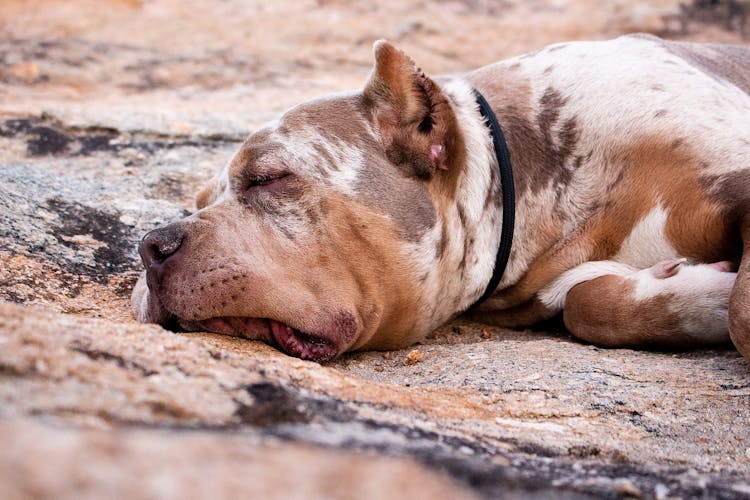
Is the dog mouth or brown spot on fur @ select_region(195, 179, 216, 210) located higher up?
brown spot on fur @ select_region(195, 179, 216, 210)

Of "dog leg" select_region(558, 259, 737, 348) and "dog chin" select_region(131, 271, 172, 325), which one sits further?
"dog leg" select_region(558, 259, 737, 348)

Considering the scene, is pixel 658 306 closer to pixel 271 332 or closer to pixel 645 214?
pixel 645 214

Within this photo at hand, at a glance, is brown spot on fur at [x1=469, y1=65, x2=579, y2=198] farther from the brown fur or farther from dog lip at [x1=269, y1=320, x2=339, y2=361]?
dog lip at [x1=269, y1=320, x2=339, y2=361]

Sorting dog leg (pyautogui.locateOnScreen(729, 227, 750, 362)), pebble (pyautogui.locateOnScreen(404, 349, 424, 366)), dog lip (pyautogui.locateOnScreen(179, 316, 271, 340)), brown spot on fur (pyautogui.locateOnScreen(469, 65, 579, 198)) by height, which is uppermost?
brown spot on fur (pyautogui.locateOnScreen(469, 65, 579, 198))

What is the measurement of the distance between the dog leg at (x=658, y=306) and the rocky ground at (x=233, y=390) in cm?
9

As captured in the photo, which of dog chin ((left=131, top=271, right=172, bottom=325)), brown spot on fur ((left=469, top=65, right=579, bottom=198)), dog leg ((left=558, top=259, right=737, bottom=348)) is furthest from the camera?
brown spot on fur ((left=469, top=65, right=579, bottom=198))

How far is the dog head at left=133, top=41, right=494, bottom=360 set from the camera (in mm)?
2770

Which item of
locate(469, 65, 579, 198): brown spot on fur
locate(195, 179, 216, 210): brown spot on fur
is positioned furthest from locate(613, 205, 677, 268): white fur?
locate(195, 179, 216, 210): brown spot on fur

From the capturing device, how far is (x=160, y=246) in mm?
2771

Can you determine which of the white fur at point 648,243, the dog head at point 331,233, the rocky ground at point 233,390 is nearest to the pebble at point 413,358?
the rocky ground at point 233,390

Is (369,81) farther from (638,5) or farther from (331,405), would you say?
(638,5)

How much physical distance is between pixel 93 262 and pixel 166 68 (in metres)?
4.23

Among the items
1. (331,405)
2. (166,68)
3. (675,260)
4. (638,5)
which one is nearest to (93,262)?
(331,405)

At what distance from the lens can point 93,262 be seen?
3.36 m
